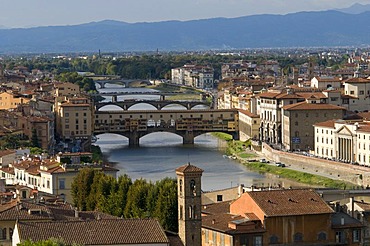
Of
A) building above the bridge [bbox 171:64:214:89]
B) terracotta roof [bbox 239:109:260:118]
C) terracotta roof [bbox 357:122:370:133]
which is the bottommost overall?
building above the bridge [bbox 171:64:214:89]

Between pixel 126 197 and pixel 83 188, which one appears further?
pixel 83 188

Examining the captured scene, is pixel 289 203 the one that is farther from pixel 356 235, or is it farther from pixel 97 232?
pixel 97 232

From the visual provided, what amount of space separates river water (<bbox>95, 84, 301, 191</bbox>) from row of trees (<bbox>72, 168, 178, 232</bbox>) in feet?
24.1

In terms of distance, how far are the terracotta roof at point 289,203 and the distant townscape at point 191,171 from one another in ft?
0.07

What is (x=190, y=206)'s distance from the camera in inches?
641

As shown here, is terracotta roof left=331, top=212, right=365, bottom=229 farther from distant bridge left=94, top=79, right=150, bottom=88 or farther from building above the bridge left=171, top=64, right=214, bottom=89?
distant bridge left=94, top=79, right=150, bottom=88

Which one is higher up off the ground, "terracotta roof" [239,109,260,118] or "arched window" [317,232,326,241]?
"arched window" [317,232,326,241]

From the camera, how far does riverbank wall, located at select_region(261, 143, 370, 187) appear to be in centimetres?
3309

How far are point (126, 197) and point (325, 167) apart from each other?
16037mm

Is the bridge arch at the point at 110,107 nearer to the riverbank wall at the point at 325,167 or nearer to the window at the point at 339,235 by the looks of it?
the riverbank wall at the point at 325,167

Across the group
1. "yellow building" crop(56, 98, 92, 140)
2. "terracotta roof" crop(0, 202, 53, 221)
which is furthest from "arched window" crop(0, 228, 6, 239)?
"yellow building" crop(56, 98, 92, 140)

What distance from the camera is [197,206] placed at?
1630 centimetres

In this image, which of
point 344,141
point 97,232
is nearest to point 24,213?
point 97,232

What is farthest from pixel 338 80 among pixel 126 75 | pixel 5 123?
pixel 126 75
